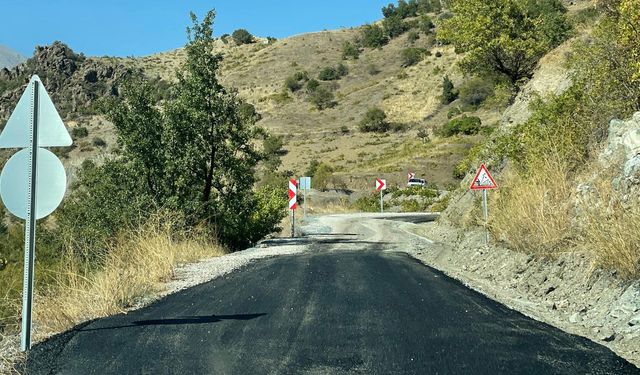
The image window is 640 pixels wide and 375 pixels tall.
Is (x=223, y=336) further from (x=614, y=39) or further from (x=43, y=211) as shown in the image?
(x=614, y=39)

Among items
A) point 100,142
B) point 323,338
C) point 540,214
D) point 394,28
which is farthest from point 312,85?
point 323,338

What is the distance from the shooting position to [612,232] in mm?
9578

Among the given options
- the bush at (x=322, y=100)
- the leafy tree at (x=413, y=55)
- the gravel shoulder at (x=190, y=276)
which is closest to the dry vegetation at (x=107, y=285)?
the gravel shoulder at (x=190, y=276)

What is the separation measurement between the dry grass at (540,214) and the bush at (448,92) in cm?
7065

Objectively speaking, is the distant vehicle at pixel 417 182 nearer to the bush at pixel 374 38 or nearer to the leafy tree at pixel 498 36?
the leafy tree at pixel 498 36

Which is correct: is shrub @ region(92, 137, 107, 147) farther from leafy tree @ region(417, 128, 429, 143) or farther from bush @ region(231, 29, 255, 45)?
bush @ region(231, 29, 255, 45)

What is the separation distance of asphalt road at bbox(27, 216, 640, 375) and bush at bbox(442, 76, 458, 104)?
75.6m

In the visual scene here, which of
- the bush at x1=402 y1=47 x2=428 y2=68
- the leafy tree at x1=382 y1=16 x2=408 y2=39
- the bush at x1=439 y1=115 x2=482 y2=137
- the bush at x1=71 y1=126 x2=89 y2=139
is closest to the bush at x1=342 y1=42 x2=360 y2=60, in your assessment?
the leafy tree at x1=382 y1=16 x2=408 y2=39

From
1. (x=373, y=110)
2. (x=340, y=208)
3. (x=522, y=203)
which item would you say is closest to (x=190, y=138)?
(x=522, y=203)

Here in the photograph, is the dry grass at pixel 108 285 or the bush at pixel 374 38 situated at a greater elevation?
the bush at pixel 374 38

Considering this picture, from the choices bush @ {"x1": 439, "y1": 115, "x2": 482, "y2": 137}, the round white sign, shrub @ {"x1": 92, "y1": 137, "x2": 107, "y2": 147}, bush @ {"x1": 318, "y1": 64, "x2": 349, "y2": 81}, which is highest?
bush @ {"x1": 318, "y1": 64, "x2": 349, "y2": 81}

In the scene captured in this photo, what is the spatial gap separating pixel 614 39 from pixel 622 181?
6.68 meters

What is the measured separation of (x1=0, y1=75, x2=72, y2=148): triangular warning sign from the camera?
25.3ft

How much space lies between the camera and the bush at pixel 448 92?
8456 centimetres
